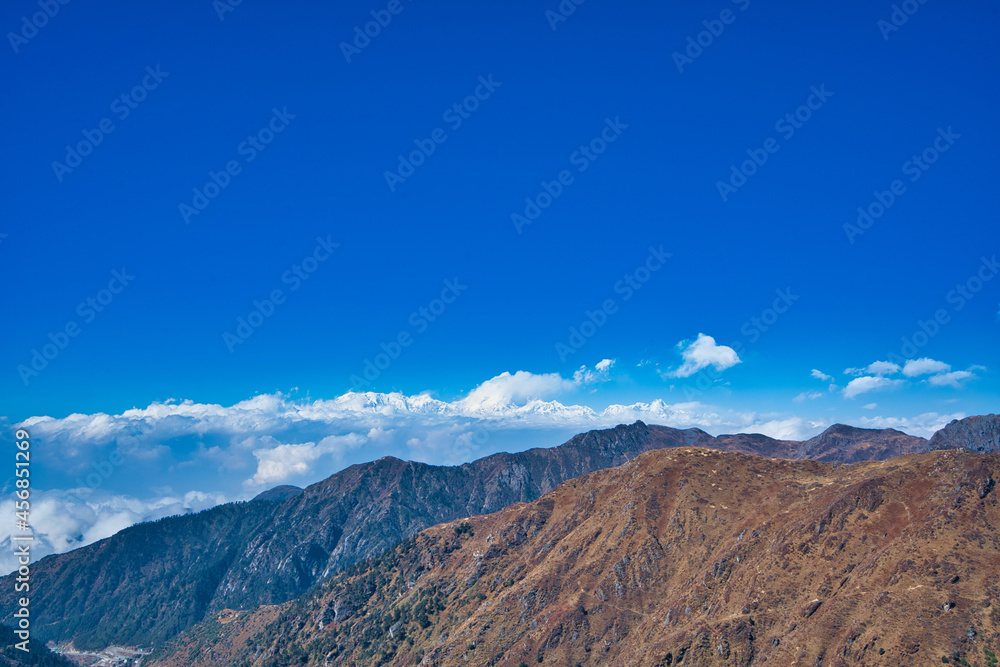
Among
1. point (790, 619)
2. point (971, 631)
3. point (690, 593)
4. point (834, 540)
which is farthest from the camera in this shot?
point (690, 593)

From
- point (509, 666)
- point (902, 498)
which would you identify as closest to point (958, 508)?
point (902, 498)

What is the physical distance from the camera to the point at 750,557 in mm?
173375

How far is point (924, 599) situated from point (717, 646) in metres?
47.6

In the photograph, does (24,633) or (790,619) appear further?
(790,619)

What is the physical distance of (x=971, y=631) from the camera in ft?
380

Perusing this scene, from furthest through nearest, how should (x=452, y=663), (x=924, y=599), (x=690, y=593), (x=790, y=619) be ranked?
1. (x=452, y=663)
2. (x=690, y=593)
3. (x=790, y=619)
4. (x=924, y=599)

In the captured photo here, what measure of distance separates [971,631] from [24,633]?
207907mm

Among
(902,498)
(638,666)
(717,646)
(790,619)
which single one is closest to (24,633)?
(638,666)

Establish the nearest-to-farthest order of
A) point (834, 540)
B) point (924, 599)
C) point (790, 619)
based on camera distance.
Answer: point (924, 599)
point (790, 619)
point (834, 540)

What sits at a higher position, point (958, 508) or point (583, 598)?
point (958, 508)

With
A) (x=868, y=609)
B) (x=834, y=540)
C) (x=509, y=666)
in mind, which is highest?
(x=834, y=540)

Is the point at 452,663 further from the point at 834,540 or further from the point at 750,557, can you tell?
the point at 834,540

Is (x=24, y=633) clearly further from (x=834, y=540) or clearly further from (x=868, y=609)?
(x=834, y=540)

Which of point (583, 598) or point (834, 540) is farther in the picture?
point (583, 598)
